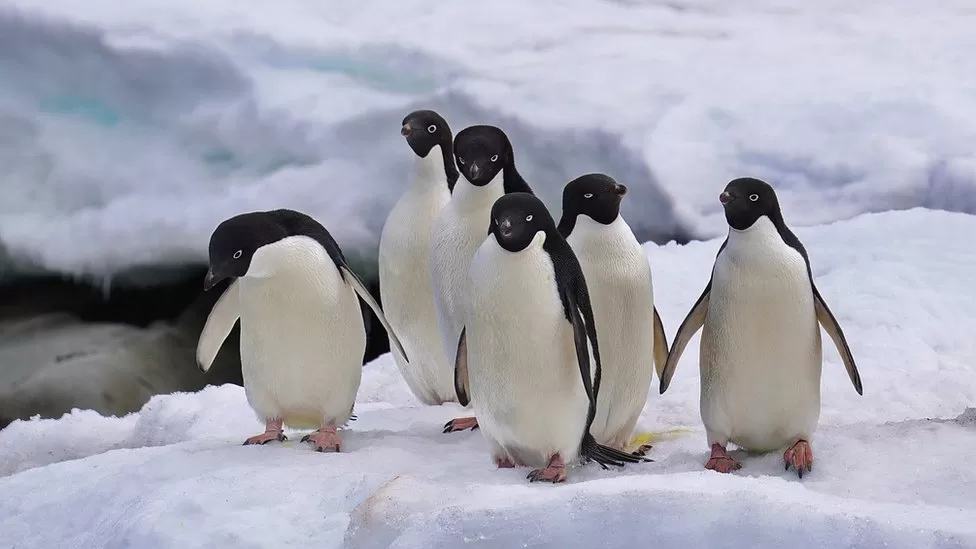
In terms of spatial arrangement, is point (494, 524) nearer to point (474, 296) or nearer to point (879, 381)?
point (474, 296)

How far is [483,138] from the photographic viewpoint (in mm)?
2357

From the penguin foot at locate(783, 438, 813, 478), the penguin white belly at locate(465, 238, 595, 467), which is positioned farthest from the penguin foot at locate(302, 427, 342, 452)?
the penguin foot at locate(783, 438, 813, 478)

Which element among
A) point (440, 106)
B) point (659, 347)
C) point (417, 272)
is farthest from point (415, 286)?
point (440, 106)

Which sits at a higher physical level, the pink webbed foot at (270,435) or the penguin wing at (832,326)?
the penguin wing at (832,326)

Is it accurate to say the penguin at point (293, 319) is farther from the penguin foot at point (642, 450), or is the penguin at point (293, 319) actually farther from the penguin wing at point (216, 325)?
the penguin foot at point (642, 450)

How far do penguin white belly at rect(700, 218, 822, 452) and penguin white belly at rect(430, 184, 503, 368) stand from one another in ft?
1.83

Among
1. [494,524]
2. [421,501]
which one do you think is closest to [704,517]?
[494,524]

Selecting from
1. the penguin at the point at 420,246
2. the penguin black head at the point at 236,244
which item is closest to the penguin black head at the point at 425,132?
the penguin at the point at 420,246

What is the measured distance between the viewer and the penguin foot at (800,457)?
2.07m

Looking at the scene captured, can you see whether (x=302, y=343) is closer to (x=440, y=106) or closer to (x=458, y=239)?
(x=458, y=239)

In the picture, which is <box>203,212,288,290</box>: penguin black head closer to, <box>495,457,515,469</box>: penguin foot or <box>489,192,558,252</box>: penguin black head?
A: <box>489,192,558,252</box>: penguin black head

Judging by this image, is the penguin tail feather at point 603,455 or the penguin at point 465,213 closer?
the penguin tail feather at point 603,455

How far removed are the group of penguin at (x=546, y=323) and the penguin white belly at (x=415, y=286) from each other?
0.90 feet

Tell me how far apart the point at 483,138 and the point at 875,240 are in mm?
2434
